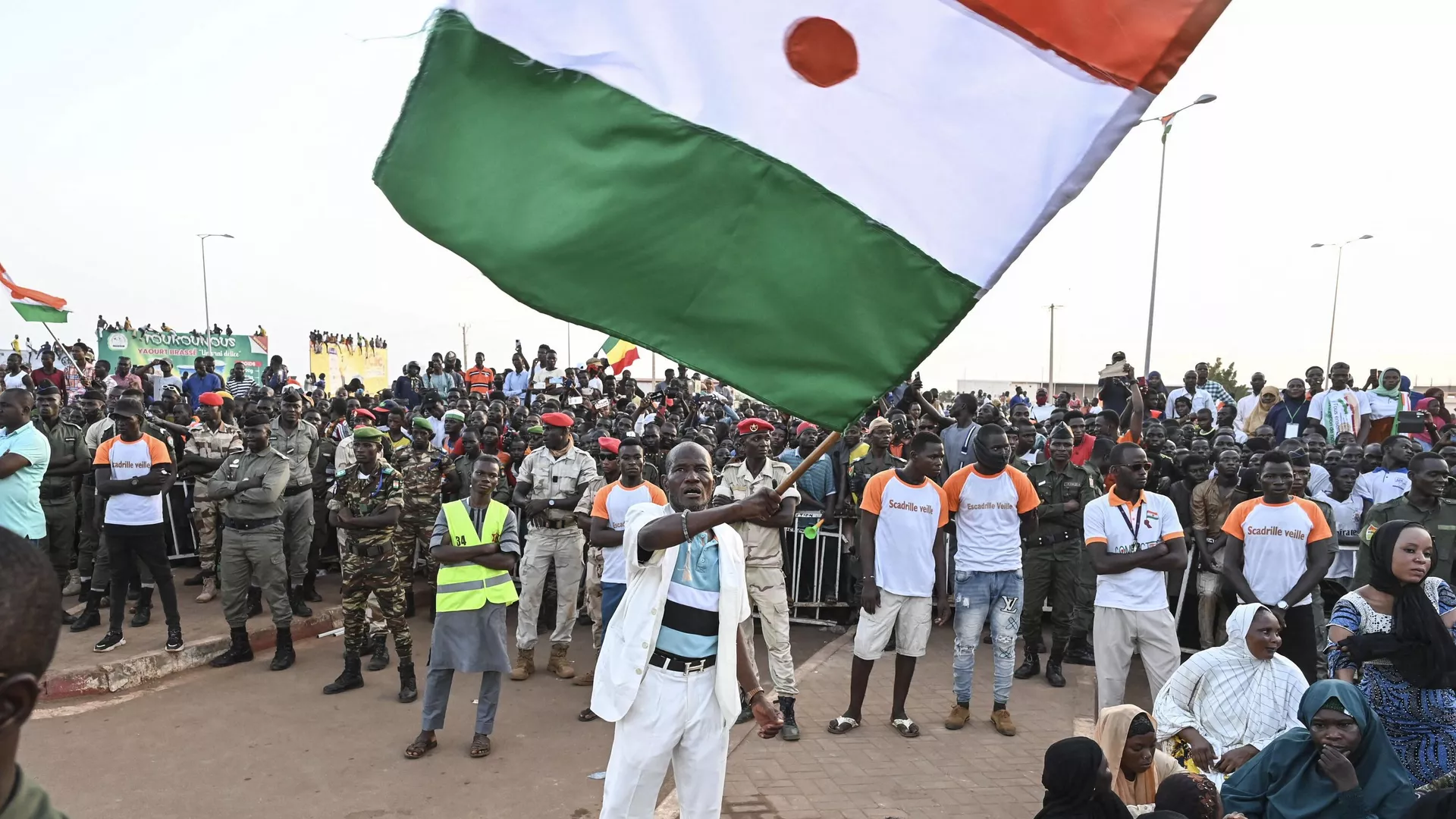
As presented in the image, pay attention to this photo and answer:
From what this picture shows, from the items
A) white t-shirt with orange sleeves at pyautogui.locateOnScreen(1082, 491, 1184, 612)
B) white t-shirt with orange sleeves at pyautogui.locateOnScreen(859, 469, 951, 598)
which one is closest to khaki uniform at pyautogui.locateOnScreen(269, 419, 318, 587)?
white t-shirt with orange sleeves at pyautogui.locateOnScreen(859, 469, 951, 598)

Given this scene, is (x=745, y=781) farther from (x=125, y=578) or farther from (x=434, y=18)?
(x=125, y=578)

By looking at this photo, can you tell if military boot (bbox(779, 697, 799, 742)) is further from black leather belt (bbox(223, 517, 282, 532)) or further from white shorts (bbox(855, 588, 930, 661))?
black leather belt (bbox(223, 517, 282, 532))

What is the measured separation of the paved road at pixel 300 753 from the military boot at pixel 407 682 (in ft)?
0.25

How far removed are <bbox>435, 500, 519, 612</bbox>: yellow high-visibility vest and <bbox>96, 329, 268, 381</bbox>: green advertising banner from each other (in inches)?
654

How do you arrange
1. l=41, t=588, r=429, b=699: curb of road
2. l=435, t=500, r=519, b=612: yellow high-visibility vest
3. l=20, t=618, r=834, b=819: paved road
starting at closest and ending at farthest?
l=20, t=618, r=834, b=819: paved road → l=435, t=500, r=519, b=612: yellow high-visibility vest → l=41, t=588, r=429, b=699: curb of road

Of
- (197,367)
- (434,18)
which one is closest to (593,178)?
(434,18)

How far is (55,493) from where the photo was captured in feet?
28.5

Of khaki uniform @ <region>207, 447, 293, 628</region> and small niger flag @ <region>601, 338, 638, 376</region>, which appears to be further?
small niger flag @ <region>601, 338, 638, 376</region>

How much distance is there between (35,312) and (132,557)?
11.1m

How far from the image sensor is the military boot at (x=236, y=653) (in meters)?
7.85

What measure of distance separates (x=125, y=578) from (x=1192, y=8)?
883cm

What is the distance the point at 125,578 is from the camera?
7.84m

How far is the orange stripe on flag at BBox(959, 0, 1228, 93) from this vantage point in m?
2.24

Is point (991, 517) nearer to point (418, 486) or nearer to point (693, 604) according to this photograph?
point (693, 604)
